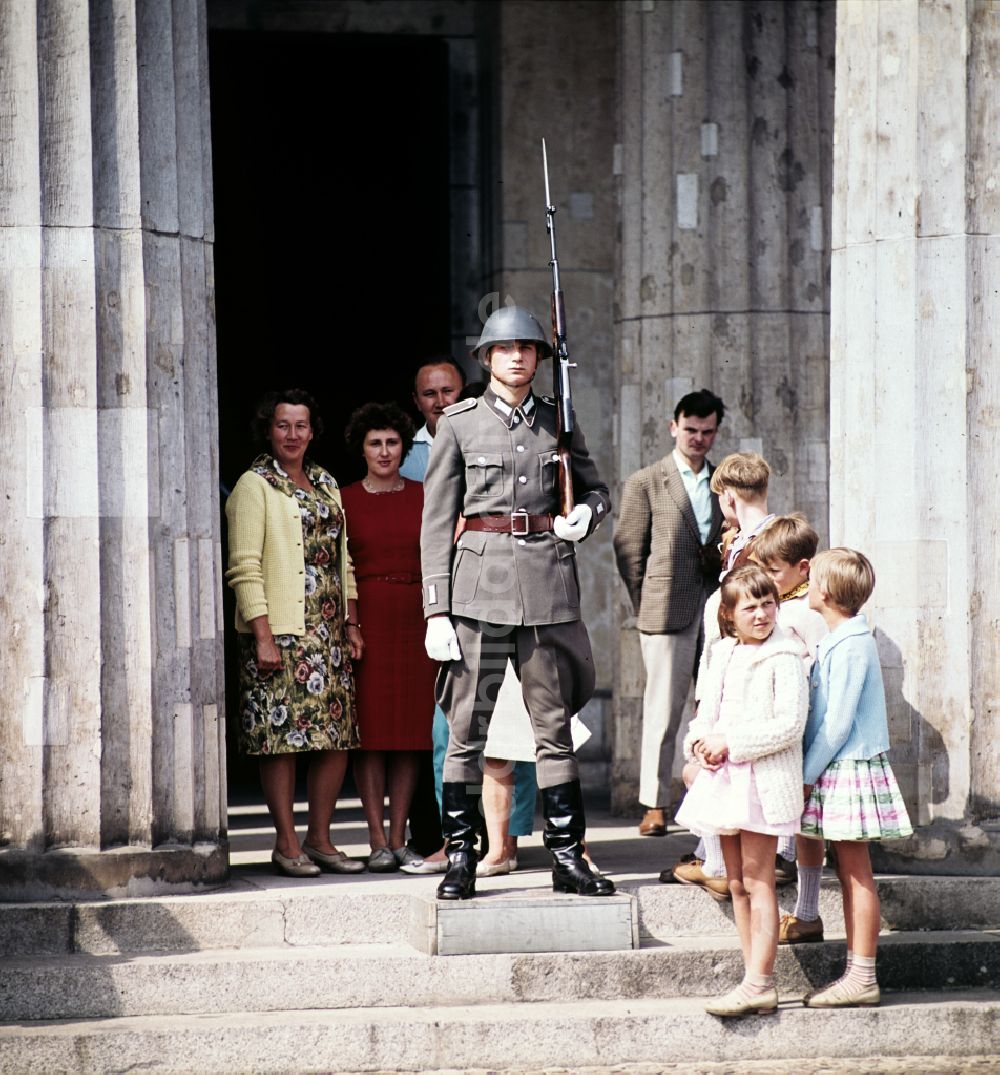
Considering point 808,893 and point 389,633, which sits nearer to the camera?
point 808,893

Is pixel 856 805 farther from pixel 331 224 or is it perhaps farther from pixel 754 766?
pixel 331 224

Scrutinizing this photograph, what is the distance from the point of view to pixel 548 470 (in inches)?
280

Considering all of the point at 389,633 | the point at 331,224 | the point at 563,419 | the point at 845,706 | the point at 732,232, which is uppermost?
the point at 331,224

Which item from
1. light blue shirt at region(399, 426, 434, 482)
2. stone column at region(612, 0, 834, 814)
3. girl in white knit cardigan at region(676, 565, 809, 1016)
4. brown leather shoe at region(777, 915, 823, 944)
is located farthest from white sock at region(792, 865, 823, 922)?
stone column at region(612, 0, 834, 814)

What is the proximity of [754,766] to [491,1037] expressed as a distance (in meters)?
1.21

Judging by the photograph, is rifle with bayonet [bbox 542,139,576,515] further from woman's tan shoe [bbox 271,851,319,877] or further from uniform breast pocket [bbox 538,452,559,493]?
woman's tan shoe [bbox 271,851,319,877]

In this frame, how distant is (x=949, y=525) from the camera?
7.54 meters

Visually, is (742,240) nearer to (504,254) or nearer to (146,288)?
(504,254)

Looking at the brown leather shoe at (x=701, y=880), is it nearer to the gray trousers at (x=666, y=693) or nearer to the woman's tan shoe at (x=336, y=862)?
the woman's tan shoe at (x=336, y=862)

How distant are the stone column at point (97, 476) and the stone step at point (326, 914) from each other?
0.20m

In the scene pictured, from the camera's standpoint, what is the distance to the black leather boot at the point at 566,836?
6875mm

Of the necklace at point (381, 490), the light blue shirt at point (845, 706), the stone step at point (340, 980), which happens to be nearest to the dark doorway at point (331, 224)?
the necklace at point (381, 490)

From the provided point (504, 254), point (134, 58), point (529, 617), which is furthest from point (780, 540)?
point (504, 254)

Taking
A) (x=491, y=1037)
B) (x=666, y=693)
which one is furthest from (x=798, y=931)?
(x=666, y=693)
